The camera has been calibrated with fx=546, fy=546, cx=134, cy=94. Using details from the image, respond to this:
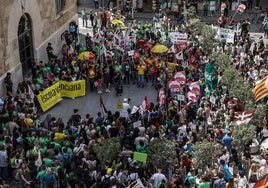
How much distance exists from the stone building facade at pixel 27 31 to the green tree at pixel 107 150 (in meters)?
9.21

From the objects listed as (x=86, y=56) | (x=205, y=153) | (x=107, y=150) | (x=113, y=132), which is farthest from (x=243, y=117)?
(x=86, y=56)

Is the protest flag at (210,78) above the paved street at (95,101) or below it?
above

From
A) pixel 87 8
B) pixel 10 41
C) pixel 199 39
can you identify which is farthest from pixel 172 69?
pixel 87 8

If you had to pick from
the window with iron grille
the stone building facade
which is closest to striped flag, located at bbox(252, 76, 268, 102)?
the stone building facade

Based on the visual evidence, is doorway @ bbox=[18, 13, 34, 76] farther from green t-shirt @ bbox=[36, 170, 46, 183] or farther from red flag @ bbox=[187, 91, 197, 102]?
green t-shirt @ bbox=[36, 170, 46, 183]

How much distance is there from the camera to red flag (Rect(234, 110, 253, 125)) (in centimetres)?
2230

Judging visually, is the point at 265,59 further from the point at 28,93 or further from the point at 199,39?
the point at 28,93

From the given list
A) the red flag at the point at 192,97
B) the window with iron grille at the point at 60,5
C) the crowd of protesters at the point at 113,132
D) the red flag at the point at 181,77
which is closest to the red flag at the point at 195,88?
the red flag at the point at 192,97

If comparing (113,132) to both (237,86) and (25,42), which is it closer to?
(237,86)

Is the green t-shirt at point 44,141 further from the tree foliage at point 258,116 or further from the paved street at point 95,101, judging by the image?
the tree foliage at point 258,116

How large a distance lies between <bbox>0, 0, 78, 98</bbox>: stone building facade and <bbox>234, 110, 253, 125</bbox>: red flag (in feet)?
39.5

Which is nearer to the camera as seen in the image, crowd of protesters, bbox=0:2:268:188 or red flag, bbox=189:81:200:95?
crowd of protesters, bbox=0:2:268:188

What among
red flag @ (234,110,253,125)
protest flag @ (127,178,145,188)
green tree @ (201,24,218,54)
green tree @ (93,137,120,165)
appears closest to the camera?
protest flag @ (127,178,145,188)

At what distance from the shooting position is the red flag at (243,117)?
22300 millimetres
